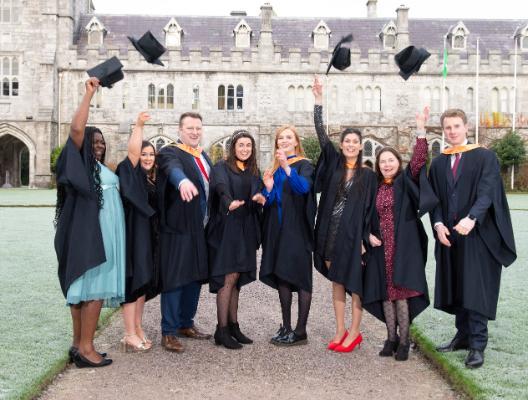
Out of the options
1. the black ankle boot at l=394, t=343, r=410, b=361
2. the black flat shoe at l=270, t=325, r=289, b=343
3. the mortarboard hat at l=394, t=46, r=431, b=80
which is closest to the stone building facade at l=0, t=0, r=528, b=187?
the mortarboard hat at l=394, t=46, r=431, b=80

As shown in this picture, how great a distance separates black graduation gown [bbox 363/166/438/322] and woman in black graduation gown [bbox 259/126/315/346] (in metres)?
0.59

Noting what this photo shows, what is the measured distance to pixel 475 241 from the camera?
16.3ft

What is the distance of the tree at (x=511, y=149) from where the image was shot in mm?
31375

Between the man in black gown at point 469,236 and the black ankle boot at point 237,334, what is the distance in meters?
1.70

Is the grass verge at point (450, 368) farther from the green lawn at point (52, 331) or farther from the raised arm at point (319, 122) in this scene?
the raised arm at point (319, 122)

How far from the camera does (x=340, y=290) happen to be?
5.45m

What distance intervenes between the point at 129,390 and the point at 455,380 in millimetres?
2379

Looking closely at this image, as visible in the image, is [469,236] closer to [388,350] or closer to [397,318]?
[397,318]

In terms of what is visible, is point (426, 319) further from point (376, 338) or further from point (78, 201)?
point (78, 201)

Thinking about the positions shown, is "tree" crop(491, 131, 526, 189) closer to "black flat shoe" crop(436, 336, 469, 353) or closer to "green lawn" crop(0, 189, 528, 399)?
"green lawn" crop(0, 189, 528, 399)

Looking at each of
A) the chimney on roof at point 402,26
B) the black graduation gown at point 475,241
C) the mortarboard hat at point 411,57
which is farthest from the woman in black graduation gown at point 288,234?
the chimney on roof at point 402,26

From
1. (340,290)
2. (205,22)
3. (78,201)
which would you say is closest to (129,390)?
(78,201)

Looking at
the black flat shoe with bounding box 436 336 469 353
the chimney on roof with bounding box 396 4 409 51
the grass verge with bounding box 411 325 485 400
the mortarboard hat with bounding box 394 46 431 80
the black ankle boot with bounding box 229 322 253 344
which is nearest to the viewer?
the grass verge with bounding box 411 325 485 400

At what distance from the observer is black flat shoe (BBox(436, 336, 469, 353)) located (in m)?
5.25
